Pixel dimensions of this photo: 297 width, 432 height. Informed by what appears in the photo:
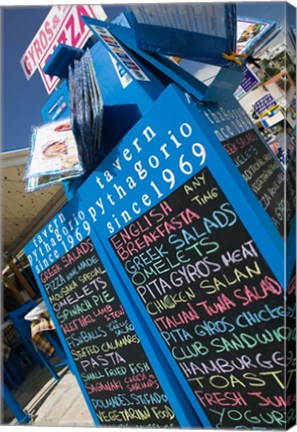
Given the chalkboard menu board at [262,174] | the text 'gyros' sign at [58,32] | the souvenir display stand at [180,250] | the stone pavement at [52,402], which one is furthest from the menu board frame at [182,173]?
the stone pavement at [52,402]

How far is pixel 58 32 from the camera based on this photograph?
237 centimetres

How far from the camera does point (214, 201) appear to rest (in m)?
1.74

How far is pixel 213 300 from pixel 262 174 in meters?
0.67

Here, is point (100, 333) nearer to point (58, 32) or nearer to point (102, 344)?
point (102, 344)

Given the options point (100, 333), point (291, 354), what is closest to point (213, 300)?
point (291, 354)

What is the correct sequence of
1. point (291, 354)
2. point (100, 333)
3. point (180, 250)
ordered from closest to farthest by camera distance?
1. point (291, 354)
2. point (180, 250)
3. point (100, 333)

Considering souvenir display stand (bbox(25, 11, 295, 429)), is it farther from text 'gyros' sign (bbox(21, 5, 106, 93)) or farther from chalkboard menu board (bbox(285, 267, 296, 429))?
text 'gyros' sign (bbox(21, 5, 106, 93))

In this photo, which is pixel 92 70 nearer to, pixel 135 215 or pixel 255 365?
pixel 135 215

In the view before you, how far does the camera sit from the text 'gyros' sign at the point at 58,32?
7.46ft

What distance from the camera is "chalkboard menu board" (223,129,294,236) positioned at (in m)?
1.79

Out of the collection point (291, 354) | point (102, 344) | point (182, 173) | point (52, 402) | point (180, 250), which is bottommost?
point (291, 354)

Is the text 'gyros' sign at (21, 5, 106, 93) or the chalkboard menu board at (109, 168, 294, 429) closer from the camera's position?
the chalkboard menu board at (109, 168, 294, 429)

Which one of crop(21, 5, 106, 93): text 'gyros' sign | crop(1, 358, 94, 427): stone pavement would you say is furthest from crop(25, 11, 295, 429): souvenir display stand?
crop(1, 358, 94, 427): stone pavement

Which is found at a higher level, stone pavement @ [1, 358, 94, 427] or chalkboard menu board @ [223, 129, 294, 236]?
chalkboard menu board @ [223, 129, 294, 236]
